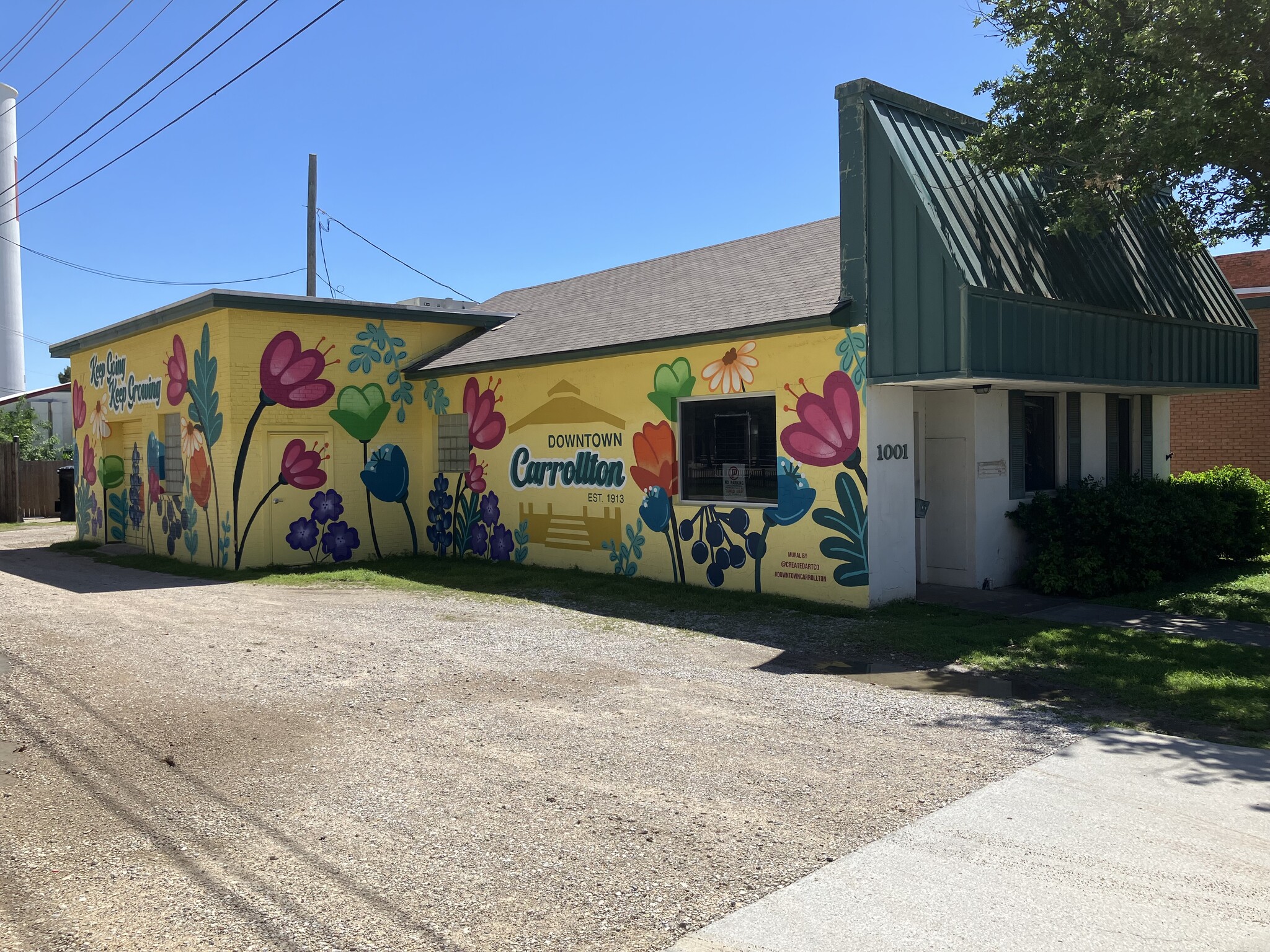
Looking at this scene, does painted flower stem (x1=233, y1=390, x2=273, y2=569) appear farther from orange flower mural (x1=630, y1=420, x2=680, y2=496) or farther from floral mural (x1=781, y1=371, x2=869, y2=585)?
floral mural (x1=781, y1=371, x2=869, y2=585)

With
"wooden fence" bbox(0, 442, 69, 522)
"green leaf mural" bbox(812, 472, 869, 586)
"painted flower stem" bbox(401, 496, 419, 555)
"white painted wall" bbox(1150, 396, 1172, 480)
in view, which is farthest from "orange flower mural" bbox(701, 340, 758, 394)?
"wooden fence" bbox(0, 442, 69, 522)

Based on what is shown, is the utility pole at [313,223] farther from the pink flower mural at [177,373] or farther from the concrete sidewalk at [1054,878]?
the concrete sidewalk at [1054,878]

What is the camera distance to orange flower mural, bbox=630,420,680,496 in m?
13.1

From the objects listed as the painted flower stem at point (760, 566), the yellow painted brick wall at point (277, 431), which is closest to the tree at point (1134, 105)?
the painted flower stem at point (760, 566)

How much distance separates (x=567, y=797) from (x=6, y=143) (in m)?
47.8

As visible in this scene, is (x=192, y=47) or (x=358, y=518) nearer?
(x=192, y=47)

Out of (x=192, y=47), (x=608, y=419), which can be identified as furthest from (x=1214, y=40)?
(x=192, y=47)

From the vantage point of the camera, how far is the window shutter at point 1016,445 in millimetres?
13156

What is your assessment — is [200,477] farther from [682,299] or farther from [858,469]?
[858,469]

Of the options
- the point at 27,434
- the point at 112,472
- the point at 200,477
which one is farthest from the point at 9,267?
the point at 200,477

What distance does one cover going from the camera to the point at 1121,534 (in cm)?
1235

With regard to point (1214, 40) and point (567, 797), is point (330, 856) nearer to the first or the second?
point (567, 797)

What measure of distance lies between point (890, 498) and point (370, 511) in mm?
9168

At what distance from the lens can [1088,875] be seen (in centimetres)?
438
